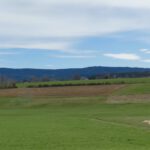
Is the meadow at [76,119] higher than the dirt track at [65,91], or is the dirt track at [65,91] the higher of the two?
the dirt track at [65,91]

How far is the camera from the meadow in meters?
28.1

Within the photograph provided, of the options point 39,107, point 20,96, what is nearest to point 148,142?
point 39,107

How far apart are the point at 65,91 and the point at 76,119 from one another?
4422 centimetres

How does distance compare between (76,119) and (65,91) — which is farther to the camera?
(65,91)

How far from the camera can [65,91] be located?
315 feet

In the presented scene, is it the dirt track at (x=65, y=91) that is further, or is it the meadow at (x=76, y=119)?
the dirt track at (x=65, y=91)

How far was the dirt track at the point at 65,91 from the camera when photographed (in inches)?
3644

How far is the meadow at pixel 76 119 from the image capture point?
92.3 ft

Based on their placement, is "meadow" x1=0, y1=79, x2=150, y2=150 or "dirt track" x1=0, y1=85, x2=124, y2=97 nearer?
"meadow" x1=0, y1=79, x2=150, y2=150

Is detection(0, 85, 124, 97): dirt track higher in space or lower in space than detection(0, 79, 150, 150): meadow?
higher

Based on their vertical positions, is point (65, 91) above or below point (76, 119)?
above

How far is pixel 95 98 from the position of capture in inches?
3386

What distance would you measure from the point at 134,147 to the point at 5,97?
70.8 m

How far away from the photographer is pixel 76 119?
52.0 m
